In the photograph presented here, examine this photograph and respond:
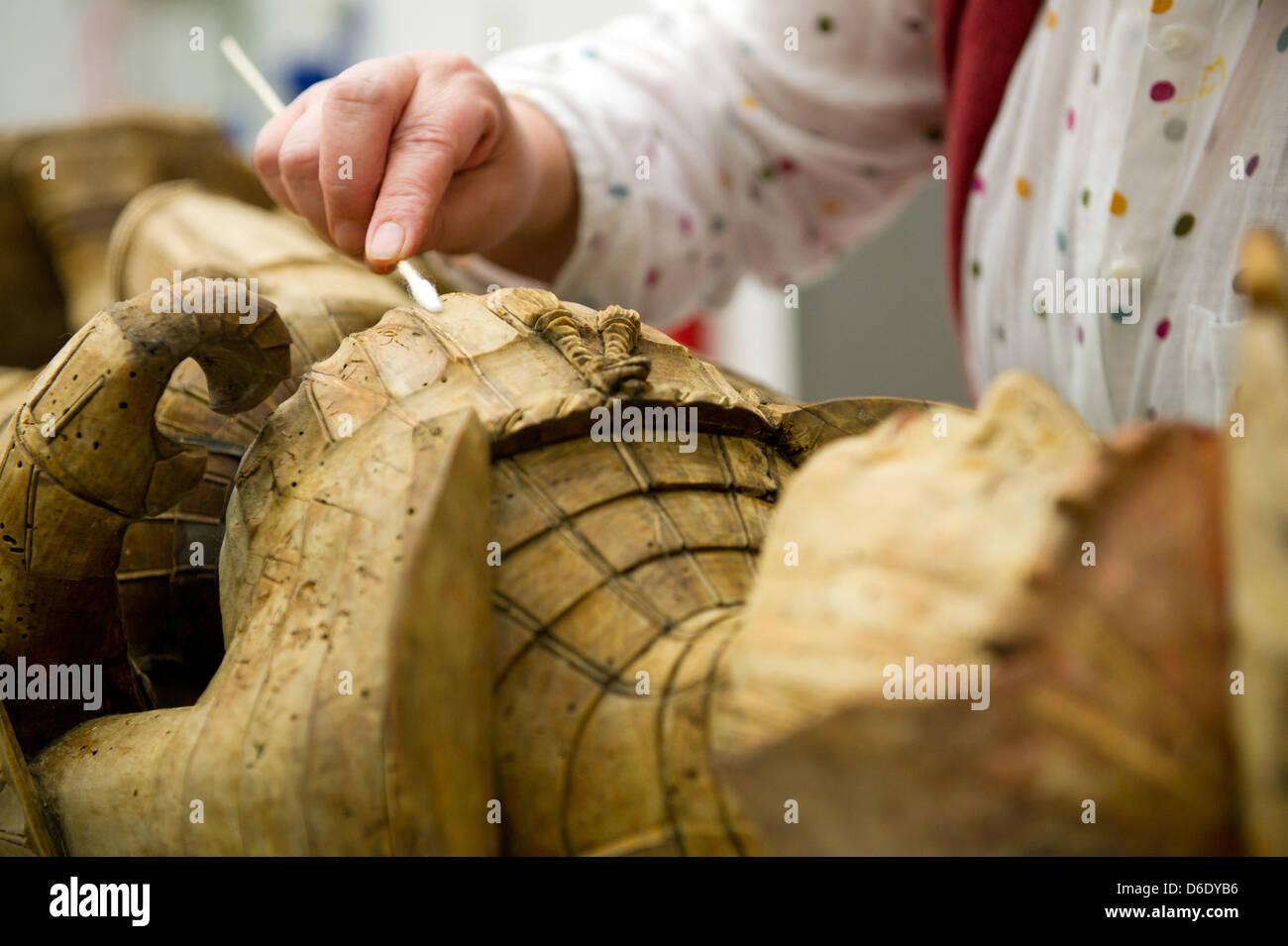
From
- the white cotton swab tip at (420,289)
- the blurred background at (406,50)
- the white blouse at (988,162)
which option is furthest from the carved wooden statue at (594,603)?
the blurred background at (406,50)

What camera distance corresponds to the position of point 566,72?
104cm

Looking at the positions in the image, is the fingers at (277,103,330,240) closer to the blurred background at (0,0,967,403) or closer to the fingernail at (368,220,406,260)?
the fingernail at (368,220,406,260)

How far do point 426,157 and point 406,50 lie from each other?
168cm

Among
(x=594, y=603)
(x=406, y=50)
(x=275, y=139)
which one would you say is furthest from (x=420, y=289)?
(x=406, y=50)

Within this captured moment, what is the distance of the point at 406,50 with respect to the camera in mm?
2248

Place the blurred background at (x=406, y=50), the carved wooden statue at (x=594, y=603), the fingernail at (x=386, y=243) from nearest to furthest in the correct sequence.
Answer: the carved wooden statue at (x=594, y=603)
the fingernail at (x=386, y=243)
the blurred background at (x=406, y=50)

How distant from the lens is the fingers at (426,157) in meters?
0.67

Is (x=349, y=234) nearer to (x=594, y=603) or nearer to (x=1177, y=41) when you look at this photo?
(x=594, y=603)

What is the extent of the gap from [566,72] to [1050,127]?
0.41m

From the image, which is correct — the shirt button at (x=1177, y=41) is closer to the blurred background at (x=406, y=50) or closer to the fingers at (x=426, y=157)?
the fingers at (x=426, y=157)

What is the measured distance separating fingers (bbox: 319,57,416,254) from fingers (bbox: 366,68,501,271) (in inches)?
0.5

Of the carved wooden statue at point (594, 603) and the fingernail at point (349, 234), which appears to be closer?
the carved wooden statue at point (594, 603)

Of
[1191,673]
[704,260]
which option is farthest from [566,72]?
[1191,673]

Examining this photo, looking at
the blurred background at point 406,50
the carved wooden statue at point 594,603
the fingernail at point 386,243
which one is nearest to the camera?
the carved wooden statue at point 594,603
